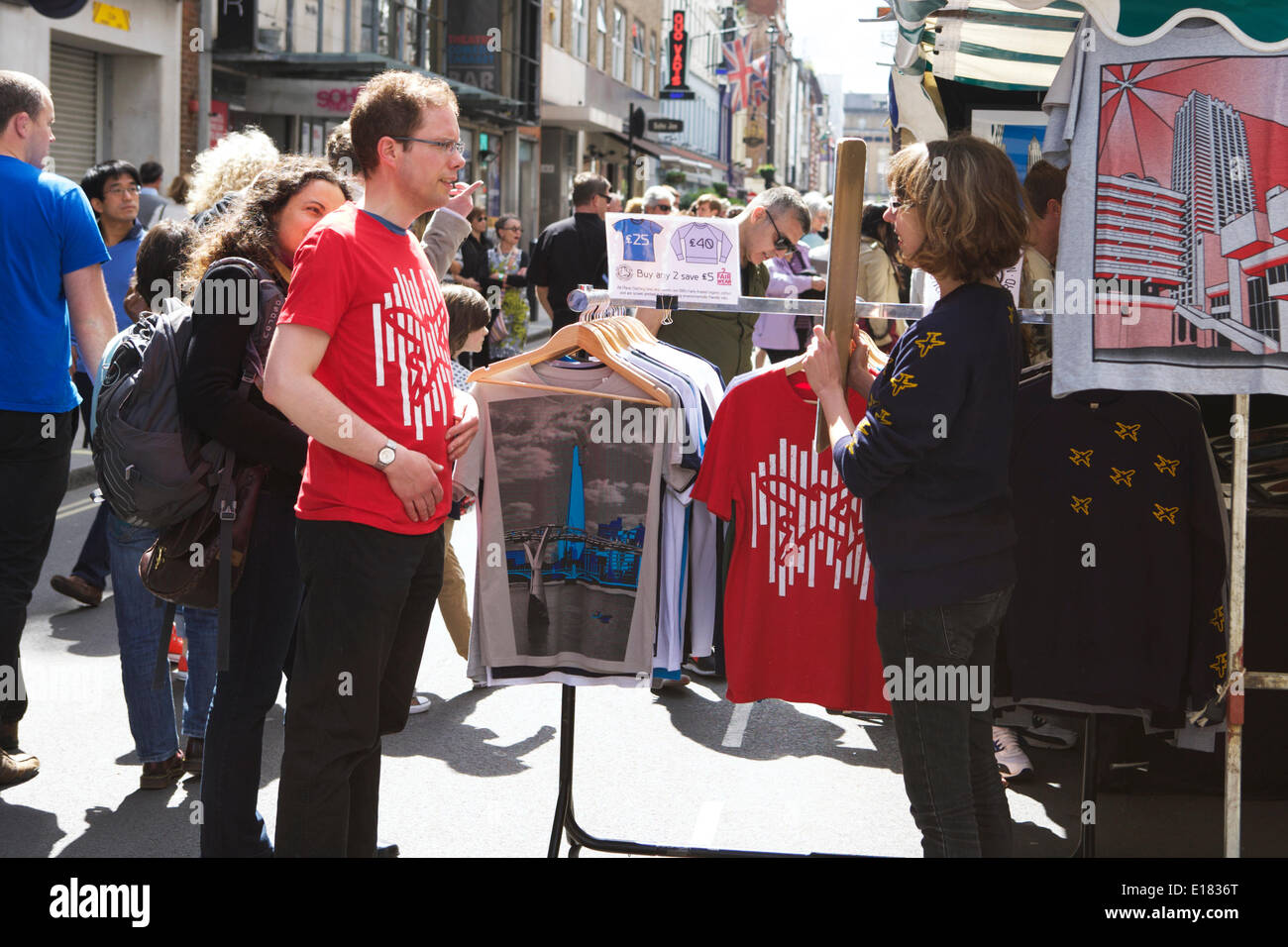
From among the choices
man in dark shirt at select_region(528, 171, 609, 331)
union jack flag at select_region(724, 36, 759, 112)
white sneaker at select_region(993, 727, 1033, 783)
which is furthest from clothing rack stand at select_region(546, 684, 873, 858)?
union jack flag at select_region(724, 36, 759, 112)

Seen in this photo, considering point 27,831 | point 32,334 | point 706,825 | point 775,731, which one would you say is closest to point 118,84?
point 32,334

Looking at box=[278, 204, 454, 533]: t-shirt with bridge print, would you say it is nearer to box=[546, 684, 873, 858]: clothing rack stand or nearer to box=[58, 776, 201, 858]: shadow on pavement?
box=[546, 684, 873, 858]: clothing rack stand

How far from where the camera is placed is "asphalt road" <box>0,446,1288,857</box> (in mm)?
4324

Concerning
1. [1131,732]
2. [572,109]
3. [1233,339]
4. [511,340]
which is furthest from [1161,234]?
[572,109]

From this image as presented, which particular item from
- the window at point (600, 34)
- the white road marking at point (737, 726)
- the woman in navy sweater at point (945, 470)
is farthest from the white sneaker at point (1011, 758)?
the window at point (600, 34)

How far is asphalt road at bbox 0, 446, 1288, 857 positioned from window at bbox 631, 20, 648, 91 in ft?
146

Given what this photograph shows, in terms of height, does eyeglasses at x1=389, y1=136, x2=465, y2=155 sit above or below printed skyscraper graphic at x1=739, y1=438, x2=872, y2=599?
above

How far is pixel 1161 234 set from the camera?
3465 millimetres

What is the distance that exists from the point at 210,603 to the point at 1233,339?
273cm

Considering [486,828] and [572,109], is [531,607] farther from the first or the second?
[572,109]

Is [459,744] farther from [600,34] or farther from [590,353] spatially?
[600,34]

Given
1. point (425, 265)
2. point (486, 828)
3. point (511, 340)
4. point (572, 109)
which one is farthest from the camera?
point (572, 109)

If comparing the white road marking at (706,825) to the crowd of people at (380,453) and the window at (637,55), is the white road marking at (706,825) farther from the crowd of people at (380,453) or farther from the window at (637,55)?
the window at (637,55)

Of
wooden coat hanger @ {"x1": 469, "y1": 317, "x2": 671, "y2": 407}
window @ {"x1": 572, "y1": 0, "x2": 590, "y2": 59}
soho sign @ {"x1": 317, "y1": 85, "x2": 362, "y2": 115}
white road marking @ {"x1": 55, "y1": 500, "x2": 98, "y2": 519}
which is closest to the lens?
wooden coat hanger @ {"x1": 469, "y1": 317, "x2": 671, "y2": 407}
